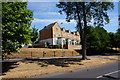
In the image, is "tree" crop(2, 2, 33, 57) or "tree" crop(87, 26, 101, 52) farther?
"tree" crop(87, 26, 101, 52)

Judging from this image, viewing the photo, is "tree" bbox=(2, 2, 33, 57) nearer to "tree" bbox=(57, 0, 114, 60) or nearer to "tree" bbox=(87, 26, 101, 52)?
"tree" bbox=(57, 0, 114, 60)

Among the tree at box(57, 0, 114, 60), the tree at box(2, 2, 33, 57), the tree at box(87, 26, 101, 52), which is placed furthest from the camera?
the tree at box(87, 26, 101, 52)

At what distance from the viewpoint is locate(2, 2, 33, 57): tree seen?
7512mm

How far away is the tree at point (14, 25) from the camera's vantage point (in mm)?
7512

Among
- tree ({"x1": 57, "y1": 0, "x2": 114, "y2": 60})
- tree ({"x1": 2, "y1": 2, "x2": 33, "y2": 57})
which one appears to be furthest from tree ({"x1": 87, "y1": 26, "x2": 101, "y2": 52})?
tree ({"x1": 2, "y1": 2, "x2": 33, "y2": 57})

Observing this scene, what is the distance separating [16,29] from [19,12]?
5.28 feet

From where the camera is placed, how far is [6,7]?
24.8 ft

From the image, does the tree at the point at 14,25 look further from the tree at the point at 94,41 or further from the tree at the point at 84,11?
the tree at the point at 94,41

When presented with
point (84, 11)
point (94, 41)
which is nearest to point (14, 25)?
A: point (84, 11)

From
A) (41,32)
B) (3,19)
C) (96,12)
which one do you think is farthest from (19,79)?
(41,32)

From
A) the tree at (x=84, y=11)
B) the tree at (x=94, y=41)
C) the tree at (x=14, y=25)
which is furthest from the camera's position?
the tree at (x=94, y=41)

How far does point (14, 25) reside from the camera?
784 cm

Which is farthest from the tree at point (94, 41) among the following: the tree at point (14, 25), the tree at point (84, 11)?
the tree at point (14, 25)

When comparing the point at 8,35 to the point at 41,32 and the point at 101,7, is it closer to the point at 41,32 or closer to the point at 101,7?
the point at 101,7
